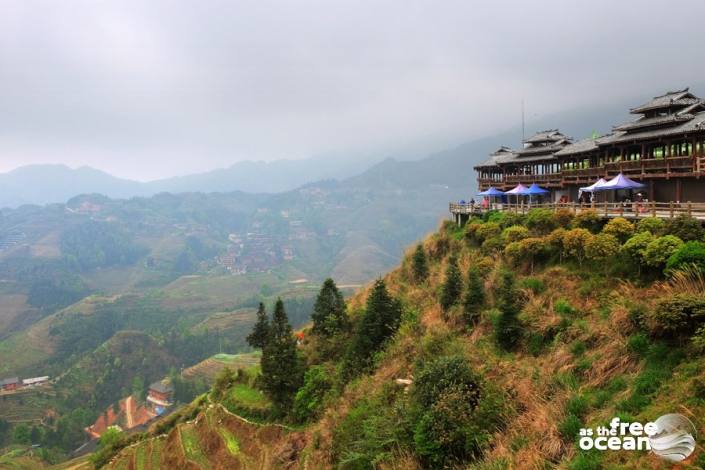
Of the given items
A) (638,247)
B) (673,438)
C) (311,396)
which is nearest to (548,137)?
(638,247)

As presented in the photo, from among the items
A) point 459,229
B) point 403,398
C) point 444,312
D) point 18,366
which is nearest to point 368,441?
point 403,398

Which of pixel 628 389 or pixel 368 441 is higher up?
pixel 628 389

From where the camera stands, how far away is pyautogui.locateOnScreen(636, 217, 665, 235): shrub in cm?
1644

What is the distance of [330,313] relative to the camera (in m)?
27.6

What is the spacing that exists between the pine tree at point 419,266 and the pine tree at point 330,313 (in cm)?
550

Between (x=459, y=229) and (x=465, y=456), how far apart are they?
23471 millimetres

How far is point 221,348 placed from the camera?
132m

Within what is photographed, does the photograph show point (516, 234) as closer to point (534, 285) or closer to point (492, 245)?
point (492, 245)

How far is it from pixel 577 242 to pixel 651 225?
107 inches

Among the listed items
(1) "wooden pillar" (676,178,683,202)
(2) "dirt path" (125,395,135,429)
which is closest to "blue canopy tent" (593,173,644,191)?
(1) "wooden pillar" (676,178,683,202)

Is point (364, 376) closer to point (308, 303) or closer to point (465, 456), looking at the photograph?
point (465, 456)

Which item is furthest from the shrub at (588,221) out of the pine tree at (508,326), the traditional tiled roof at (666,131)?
the traditional tiled roof at (666,131)

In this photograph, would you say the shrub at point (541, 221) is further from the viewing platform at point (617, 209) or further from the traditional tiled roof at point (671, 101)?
the traditional tiled roof at point (671, 101)

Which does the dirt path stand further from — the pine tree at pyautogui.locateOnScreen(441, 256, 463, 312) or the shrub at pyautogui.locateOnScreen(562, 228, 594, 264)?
the shrub at pyautogui.locateOnScreen(562, 228, 594, 264)
